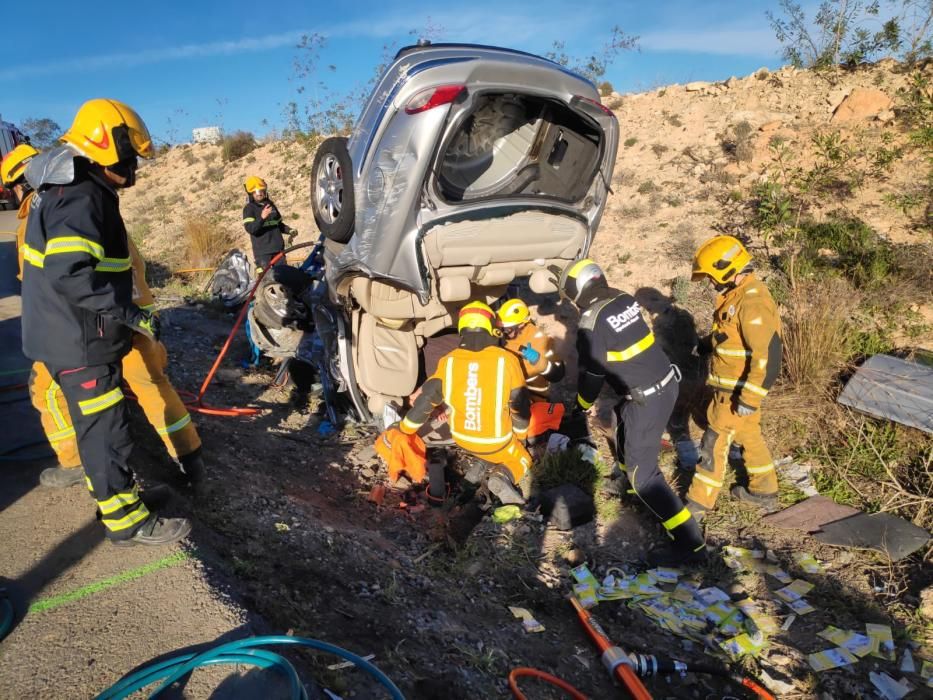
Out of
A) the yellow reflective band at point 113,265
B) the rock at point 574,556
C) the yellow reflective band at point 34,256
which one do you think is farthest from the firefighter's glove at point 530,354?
the yellow reflective band at point 34,256

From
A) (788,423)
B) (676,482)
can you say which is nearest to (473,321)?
(676,482)

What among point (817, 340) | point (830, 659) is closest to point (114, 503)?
point (830, 659)

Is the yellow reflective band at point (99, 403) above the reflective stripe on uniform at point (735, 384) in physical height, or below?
above

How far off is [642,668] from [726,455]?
1.85 metres

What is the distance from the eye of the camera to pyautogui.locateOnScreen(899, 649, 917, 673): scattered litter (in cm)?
290

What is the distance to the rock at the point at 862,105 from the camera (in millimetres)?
7105

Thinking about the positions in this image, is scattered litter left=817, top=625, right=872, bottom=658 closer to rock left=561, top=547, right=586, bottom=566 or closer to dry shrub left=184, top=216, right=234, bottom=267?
rock left=561, top=547, right=586, bottom=566

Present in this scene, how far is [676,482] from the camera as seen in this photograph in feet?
15.2

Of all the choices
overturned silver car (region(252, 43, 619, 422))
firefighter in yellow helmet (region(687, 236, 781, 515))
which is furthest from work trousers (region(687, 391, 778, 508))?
overturned silver car (region(252, 43, 619, 422))

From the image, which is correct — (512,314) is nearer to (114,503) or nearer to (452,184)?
(452,184)

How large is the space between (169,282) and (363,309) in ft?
22.0

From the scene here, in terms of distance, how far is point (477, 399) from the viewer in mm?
4043

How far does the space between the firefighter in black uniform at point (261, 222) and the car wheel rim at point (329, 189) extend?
3.97m

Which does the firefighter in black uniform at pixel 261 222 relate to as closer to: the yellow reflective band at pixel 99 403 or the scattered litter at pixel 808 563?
the yellow reflective band at pixel 99 403
